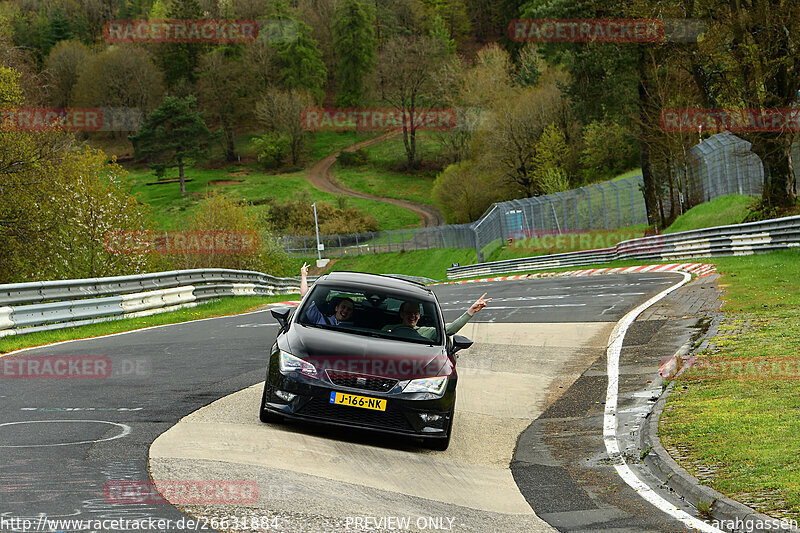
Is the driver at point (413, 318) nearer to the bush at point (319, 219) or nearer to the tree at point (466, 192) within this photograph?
the tree at point (466, 192)

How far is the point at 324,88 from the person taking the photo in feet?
494

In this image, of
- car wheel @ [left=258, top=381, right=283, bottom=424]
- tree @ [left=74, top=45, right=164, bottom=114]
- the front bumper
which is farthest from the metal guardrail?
tree @ [left=74, top=45, right=164, bottom=114]

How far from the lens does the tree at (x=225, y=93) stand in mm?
129750

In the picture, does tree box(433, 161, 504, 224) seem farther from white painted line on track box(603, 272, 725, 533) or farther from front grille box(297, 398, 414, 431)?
front grille box(297, 398, 414, 431)

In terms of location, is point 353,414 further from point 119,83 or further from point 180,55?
point 180,55

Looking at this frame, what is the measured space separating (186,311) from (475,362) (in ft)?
37.9

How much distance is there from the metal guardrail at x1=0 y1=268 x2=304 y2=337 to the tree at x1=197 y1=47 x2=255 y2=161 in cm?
10449

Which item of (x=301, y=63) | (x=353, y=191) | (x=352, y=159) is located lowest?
(x=353, y=191)

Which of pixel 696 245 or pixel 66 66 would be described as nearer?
pixel 696 245

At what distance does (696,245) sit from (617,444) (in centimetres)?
2480

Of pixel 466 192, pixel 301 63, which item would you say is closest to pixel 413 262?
pixel 466 192

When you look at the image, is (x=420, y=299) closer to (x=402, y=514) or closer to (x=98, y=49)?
(x=402, y=514)

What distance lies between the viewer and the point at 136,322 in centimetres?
1983

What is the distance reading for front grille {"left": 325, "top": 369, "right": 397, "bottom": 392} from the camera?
810 centimetres
